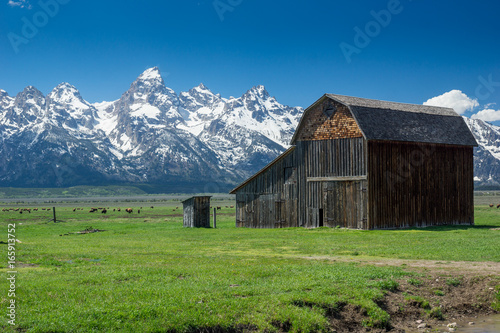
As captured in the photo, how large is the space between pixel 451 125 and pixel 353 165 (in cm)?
1310

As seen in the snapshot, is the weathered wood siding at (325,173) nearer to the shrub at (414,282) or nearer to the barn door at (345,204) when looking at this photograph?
the barn door at (345,204)

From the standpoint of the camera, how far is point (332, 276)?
730 inches

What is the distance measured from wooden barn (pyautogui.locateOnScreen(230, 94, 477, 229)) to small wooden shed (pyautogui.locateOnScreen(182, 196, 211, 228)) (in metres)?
3.78

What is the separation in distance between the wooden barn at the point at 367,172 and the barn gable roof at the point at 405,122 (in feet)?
0.38

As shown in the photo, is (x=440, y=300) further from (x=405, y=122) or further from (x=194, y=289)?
(x=405, y=122)

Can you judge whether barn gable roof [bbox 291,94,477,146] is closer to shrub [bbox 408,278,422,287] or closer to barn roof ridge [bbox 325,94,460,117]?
barn roof ridge [bbox 325,94,460,117]

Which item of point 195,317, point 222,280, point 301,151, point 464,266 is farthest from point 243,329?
point 301,151

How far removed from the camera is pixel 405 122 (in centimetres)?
4922

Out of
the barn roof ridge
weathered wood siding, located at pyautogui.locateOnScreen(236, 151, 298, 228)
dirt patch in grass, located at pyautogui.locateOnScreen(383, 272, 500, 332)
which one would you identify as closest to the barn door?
weathered wood siding, located at pyautogui.locateOnScreen(236, 151, 298, 228)

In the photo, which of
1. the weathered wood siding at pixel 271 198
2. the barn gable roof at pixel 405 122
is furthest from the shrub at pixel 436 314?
the weathered wood siding at pixel 271 198

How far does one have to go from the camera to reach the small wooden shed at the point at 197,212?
52.9m

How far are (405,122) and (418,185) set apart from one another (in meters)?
5.80

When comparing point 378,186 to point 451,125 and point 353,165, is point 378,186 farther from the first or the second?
point 451,125

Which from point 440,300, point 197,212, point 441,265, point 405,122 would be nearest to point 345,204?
point 405,122
